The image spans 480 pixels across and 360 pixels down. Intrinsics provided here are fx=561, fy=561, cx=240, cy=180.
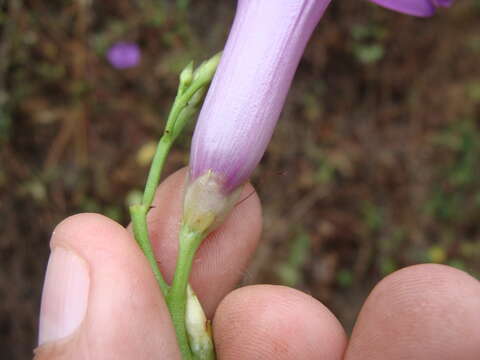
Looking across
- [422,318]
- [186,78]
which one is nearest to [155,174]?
[186,78]

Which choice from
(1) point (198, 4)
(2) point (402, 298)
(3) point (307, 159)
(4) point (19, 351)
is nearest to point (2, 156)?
(4) point (19, 351)

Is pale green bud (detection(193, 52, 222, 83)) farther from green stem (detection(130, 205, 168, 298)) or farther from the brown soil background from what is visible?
the brown soil background

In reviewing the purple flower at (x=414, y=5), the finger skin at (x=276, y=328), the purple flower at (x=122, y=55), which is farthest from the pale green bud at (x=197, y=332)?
the purple flower at (x=122, y=55)

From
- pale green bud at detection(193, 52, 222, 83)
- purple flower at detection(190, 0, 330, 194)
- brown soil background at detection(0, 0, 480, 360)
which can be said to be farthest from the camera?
brown soil background at detection(0, 0, 480, 360)

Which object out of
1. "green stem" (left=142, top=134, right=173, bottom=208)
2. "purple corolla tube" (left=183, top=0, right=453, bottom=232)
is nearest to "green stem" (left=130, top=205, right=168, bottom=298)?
A: "green stem" (left=142, top=134, right=173, bottom=208)

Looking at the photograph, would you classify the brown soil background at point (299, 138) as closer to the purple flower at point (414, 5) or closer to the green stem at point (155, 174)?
the green stem at point (155, 174)
